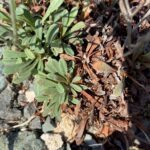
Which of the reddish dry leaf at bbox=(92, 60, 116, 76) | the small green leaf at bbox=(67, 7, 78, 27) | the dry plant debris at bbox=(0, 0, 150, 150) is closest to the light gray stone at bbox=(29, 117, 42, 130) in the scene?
the dry plant debris at bbox=(0, 0, 150, 150)

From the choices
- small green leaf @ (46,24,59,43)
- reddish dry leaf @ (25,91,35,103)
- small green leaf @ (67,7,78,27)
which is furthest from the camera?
reddish dry leaf @ (25,91,35,103)

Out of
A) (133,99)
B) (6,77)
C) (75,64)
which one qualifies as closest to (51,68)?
(75,64)

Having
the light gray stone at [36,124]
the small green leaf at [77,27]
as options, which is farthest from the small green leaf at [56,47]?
the light gray stone at [36,124]

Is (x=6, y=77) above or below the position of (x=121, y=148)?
above

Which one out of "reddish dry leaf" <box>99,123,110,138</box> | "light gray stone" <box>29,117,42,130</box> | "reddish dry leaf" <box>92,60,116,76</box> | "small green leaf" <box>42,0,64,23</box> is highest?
"small green leaf" <box>42,0,64,23</box>

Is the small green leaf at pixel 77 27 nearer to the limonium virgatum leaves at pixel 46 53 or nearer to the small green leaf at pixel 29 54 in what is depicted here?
the limonium virgatum leaves at pixel 46 53

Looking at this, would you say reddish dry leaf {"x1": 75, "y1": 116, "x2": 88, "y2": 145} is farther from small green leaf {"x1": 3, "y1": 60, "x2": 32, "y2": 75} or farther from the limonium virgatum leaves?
small green leaf {"x1": 3, "y1": 60, "x2": 32, "y2": 75}

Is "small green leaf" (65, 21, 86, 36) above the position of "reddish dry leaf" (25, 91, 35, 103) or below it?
above

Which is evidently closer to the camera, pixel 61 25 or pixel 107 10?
pixel 61 25

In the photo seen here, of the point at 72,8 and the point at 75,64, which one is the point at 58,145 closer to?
the point at 75,64
